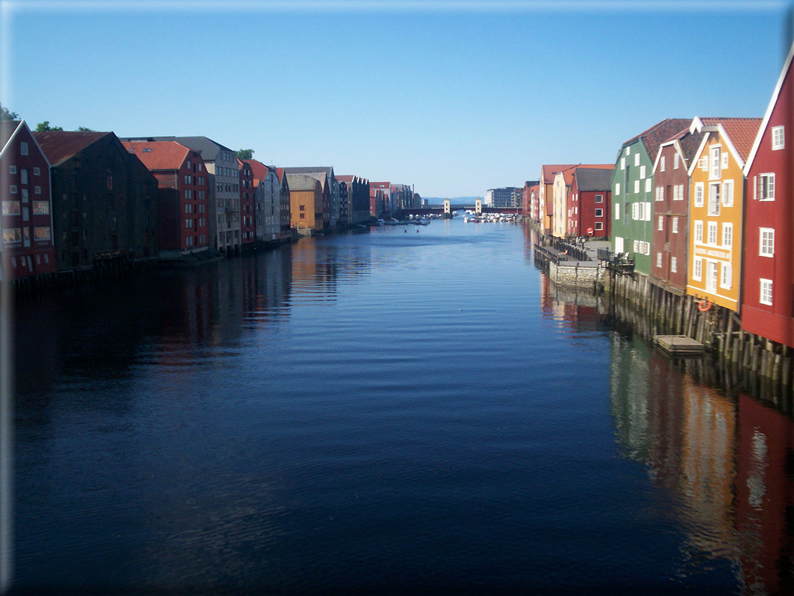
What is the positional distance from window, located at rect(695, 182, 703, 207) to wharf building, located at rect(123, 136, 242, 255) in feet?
209

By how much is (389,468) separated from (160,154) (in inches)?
2674

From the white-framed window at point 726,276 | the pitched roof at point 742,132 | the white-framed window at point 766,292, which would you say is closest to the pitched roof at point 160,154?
the pitched roof at point 742,132

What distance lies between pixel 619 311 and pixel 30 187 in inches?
1741

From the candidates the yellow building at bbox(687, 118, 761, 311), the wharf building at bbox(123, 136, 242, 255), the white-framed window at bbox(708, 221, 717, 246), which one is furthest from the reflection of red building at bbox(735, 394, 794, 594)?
the wharf building at bbox(123, 136, 242, 255)

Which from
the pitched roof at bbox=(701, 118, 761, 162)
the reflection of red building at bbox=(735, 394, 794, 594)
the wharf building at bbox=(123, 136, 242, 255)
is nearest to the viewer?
the reflection of red building at bbox=(735, 394, 794, 594)

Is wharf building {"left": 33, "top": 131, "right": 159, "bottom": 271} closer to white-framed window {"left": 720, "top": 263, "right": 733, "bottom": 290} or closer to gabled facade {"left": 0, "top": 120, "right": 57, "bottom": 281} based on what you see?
gabled facade {"left": 0, "top": 120, "right": 57, "bottom": 281}

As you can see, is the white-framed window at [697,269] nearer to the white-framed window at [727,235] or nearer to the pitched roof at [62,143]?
the white-framed window at [727,235]

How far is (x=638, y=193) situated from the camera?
4941cm

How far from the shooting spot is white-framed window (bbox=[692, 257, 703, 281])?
3431cm

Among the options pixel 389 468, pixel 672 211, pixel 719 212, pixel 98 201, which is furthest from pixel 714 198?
pixel 98 201

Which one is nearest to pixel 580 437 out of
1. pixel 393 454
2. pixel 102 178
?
pixel 393 454

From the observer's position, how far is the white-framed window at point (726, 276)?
30.0 metres

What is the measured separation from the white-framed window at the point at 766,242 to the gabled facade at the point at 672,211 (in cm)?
1001

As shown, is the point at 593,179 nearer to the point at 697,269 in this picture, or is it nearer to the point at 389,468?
the point at 697,269
